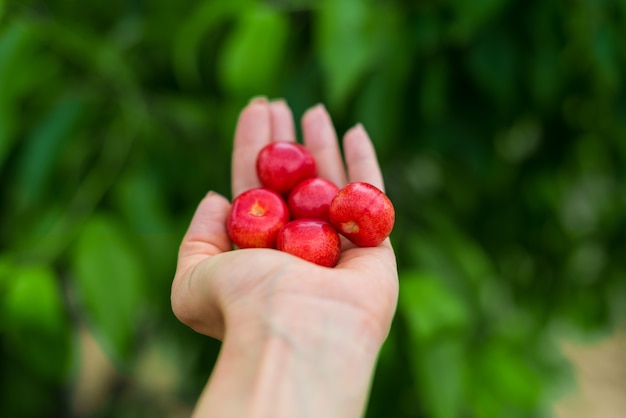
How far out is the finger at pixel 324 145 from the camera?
1.89 metres

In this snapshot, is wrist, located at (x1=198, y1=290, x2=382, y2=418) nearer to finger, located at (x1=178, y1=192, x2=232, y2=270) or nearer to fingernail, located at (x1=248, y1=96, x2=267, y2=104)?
finger, located at (x1=178, y1=192, x2=232, y2=270)

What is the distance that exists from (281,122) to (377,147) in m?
0.34

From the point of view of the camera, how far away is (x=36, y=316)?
1526 mm

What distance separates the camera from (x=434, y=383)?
1.61 m

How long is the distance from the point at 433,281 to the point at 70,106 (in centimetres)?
123

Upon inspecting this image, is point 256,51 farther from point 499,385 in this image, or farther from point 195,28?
point 499,385

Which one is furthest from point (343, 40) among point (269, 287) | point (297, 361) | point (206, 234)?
point (297, 361)

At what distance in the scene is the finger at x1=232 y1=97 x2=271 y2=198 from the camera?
1.85 m

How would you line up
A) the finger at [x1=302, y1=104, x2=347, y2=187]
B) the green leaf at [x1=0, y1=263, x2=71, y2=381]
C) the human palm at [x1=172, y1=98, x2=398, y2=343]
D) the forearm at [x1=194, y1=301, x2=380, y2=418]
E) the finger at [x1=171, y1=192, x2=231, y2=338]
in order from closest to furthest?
the forearm at [x1=194, y1=301, x2=380, y2=418] < the human palm at [x1=172, y1=98, x2=398, y2=343] < the finger at [x1=171, y1=192, x2=231, y2=338] < the green leaf at [x1=0, y1=263, x2=71, y2=381] < the finger at [x1=302, y1=104, x2=347, y2=187]

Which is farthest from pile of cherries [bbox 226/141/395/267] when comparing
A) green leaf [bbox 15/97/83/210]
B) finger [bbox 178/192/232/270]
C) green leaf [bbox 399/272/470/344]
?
green leaf [bbox 15/97/83/210]

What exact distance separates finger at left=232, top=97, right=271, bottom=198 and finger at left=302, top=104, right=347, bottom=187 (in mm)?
128

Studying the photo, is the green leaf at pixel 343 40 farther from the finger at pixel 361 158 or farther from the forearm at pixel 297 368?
the forearm at pixel 297 368

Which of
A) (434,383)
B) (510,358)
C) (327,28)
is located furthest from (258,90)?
(510,358)

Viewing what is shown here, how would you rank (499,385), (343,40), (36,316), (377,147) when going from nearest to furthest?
1. (36,316)
2. (343,40)
3. (499,385)
4. (377,147)
